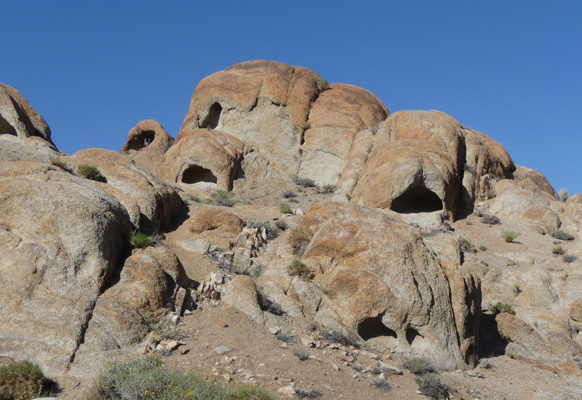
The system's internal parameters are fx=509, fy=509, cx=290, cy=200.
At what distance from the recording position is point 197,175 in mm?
29031

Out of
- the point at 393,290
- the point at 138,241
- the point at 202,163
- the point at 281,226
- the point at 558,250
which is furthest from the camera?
the point at 202,163

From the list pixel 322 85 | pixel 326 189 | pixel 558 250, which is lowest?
pixel 558 250

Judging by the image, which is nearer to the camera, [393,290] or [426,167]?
[393,290]

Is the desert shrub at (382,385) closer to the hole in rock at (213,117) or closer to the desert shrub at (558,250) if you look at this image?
the desert shrub at (558,250)

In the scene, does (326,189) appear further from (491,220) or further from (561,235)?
(561,235)

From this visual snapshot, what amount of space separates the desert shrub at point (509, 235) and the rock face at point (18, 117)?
20.9 metres

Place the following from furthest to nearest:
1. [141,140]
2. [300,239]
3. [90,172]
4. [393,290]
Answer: [141,140], [90,172], [300,239], [393,290]

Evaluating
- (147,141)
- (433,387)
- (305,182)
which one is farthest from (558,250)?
(147,141)

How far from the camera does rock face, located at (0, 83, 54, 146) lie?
2198cm

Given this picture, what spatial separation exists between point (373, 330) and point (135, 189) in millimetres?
8121

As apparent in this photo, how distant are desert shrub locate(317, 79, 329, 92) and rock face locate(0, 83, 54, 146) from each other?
1707cm

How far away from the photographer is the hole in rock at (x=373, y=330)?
42.5 ft

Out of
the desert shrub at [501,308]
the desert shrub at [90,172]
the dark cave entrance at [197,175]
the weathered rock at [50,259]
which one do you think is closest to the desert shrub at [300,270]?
the weathered rock at [50,259]

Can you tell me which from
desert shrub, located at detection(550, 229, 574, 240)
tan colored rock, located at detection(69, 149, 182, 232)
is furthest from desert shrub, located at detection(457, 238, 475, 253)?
tan colored rock, located at detection(69, 149, 182, 232)
